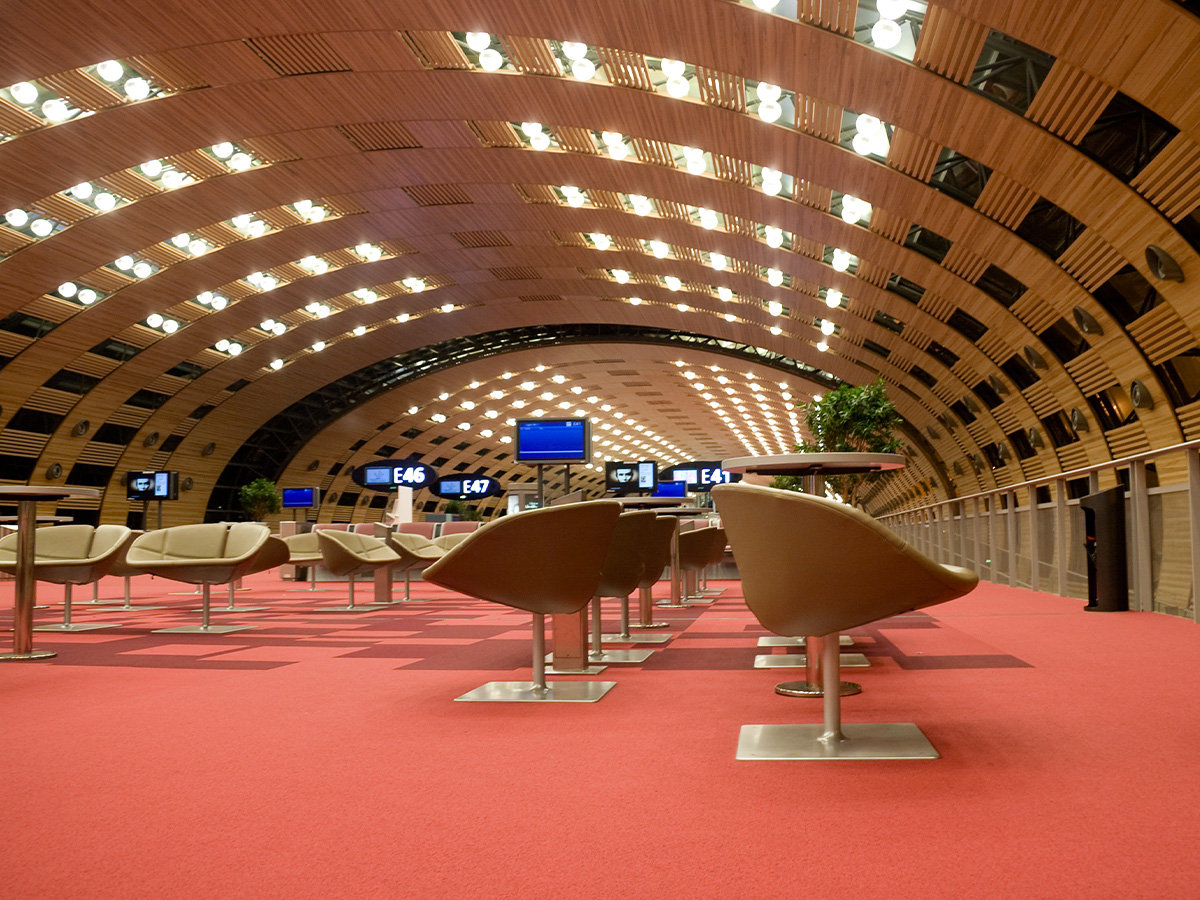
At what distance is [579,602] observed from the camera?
3789 mm

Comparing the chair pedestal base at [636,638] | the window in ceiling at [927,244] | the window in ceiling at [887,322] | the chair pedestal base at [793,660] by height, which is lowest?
the chair pedestal base at [636,638]

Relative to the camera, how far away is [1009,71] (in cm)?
1095

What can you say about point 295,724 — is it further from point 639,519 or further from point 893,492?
point 893,492

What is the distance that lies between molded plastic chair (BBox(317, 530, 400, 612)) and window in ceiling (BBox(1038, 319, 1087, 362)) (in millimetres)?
11977

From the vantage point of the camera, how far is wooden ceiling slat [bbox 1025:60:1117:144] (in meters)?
10.3

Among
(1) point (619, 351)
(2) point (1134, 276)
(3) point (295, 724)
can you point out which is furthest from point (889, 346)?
(3) point (295, 724)

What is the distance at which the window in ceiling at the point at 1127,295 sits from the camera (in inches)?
520

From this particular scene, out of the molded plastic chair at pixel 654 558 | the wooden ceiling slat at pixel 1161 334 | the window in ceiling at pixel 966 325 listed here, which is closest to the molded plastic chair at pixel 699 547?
the molded plastic chair at pixel 654 558

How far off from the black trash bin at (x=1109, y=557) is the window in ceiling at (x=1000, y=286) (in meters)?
10.5

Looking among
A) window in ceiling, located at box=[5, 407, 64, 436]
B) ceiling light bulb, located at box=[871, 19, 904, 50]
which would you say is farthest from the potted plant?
ceiling light bulb, located at box=[871, 19, 904, 50]

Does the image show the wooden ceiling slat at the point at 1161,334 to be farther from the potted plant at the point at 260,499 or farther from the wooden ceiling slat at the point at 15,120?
the potted plant at the point at 260,499

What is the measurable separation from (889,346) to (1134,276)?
9103 millimetres

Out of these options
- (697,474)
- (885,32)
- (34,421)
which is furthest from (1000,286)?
(34,421)

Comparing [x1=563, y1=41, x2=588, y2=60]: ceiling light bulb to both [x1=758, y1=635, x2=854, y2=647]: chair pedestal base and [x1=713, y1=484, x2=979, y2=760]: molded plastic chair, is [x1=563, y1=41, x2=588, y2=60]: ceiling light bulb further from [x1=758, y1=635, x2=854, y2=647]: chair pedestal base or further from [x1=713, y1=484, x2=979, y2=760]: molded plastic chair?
[x1=713, y1=484, x2=979, y2=760]: molded plastic chair
